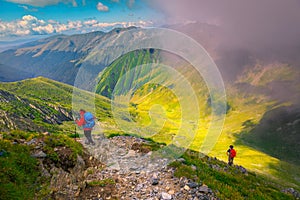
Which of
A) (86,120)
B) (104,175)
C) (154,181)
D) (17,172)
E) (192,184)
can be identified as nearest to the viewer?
(17,172)

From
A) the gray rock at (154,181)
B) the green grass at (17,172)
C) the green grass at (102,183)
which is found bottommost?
the green grass at (102,183)

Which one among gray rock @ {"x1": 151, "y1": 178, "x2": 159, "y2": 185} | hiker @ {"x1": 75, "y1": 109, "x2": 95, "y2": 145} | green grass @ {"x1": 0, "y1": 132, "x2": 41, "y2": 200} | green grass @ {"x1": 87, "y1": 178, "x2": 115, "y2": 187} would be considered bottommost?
green grass @ {"x1": 87, "y1": 178, "x2": 115, "y2": 187}

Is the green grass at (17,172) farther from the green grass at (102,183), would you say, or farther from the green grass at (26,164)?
the green grass at (102,183)

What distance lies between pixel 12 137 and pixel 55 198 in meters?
7.43

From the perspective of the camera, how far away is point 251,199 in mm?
17469

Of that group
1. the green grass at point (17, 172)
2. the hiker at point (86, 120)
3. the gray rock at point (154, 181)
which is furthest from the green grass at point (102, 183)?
the hiker at point (86, 120)

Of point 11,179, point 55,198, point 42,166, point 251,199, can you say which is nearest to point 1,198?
point 11,179

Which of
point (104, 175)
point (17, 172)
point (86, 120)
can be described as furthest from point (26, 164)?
point (86, 120)

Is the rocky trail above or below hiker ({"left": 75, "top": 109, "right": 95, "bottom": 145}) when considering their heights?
below

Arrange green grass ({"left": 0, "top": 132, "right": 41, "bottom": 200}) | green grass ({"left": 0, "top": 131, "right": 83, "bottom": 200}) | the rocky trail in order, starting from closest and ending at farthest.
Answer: green grass ({"left": 0, "top": 132, "right": 41, "bottom": 200}), green grass ({"left": 0, "top": 131, "right": 83, "bottom": 200}), the rocky trail

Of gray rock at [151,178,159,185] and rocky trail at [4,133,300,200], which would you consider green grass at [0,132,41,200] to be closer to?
rocky trail at [4,133,300,200]

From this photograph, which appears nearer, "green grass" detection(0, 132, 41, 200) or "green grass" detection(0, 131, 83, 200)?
"green grass" detection(0, 132, 41, 200)

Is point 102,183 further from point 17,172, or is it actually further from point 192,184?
point 192,184

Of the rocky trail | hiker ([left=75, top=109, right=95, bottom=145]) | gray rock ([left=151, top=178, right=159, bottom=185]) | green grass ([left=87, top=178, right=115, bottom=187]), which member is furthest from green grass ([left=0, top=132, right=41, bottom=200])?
gray rock ([left=151, top=178, right=159, bottom=185])
